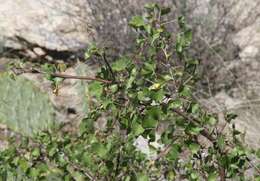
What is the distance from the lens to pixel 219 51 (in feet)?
14.6

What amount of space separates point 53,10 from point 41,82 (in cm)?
73

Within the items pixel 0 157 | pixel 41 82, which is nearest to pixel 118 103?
pixel 0 157

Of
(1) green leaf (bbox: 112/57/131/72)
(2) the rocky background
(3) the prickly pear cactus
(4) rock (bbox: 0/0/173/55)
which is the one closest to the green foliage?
(1) green leaf (bbox: 112/57/131/72)

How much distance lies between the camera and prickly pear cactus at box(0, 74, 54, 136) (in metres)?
3.79

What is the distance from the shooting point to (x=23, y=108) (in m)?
3.89

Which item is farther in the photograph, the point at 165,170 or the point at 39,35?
the point at 39,35

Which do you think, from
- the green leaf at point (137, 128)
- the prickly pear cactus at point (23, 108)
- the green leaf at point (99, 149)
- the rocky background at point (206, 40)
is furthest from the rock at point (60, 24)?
the green leaf at point (137, 128)

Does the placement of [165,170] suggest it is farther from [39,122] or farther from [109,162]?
[39,122]

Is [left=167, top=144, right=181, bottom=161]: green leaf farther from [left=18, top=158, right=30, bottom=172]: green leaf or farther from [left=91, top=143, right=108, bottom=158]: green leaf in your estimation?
[left=18, top=158, right=30, bottom=172]: green leaf

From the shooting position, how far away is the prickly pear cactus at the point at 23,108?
379 centimetres

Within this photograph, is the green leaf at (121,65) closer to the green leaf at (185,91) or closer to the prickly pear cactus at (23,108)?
the green leaf at (185,91)

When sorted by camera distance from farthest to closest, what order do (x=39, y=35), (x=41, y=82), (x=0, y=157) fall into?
(x=39, y=35), (x=41, y=82), (x=0, y=157)

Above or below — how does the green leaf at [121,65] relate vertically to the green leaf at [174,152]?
above

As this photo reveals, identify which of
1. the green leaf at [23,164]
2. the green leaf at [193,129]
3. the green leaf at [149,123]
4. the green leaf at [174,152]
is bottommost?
the green leaf at [23,164]
